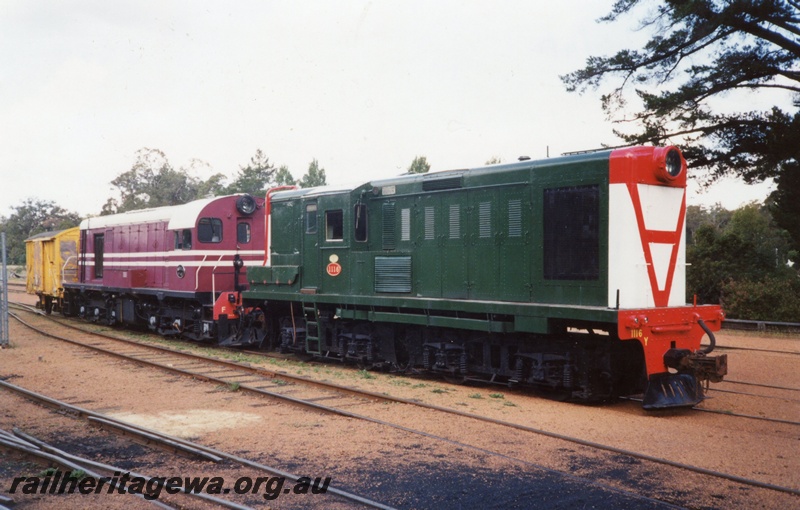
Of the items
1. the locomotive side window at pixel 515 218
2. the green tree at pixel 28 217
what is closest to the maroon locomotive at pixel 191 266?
the locomotive side window at pixel 515 218

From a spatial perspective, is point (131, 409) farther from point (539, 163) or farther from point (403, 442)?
point (539, 163)

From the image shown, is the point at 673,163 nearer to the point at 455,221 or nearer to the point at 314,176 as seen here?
the point at 455,221

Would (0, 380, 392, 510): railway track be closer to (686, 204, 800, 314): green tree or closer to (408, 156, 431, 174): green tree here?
(686, 204, 800, 314): green tree

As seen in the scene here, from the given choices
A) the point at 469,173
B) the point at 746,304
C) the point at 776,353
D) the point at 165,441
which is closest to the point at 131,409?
the point at 165,441

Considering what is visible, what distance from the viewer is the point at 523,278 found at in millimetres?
9922

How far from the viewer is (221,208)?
16.9 m

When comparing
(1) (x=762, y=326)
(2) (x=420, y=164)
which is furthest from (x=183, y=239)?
(2) (x=420, y=164)

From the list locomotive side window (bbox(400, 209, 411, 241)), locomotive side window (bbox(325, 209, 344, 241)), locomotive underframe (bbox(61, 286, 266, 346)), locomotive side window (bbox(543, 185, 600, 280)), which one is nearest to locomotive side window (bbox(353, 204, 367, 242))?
locomotive side window (bbox(325, 209, 344, 241))

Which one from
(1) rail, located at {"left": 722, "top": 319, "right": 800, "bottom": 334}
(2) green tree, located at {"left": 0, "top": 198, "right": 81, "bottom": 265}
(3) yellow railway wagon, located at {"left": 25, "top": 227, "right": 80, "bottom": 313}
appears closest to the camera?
(1) rail, located at {"left": 722, "top": 319, "right": 800, "bottom": 334}

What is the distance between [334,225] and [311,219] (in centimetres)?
79

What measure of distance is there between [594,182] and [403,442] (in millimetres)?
4431

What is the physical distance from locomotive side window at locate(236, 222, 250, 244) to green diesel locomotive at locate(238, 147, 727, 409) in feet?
14.3

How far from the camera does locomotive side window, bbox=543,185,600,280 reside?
356 inches

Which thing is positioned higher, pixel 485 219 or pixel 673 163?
pixel 673 163
